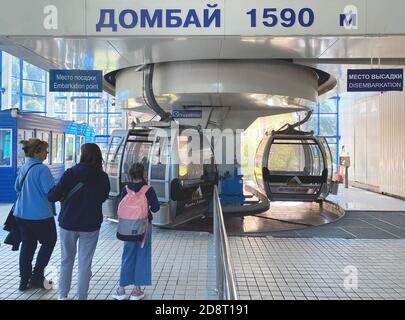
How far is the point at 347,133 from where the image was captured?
1908 centimetres

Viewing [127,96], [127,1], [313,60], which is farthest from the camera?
[127,96]

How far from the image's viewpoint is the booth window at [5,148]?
36.7ft

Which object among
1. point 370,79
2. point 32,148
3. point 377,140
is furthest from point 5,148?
point 377,140

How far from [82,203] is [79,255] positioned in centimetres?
52

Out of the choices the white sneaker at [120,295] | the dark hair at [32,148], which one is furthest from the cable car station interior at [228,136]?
the dark hair at [32,148]

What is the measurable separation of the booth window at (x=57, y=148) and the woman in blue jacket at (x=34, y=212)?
9446 mm

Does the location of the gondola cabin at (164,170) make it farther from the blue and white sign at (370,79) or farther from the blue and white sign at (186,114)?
the blue and white sign at (370,79)

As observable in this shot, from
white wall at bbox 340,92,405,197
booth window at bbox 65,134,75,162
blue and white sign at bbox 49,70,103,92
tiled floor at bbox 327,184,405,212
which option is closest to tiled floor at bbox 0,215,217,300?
blue and white sign at bbox 49,70,103,92

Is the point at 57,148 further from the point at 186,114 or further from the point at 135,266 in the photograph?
the point at 135,266

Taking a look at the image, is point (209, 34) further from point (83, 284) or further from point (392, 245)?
point (392, 245)
